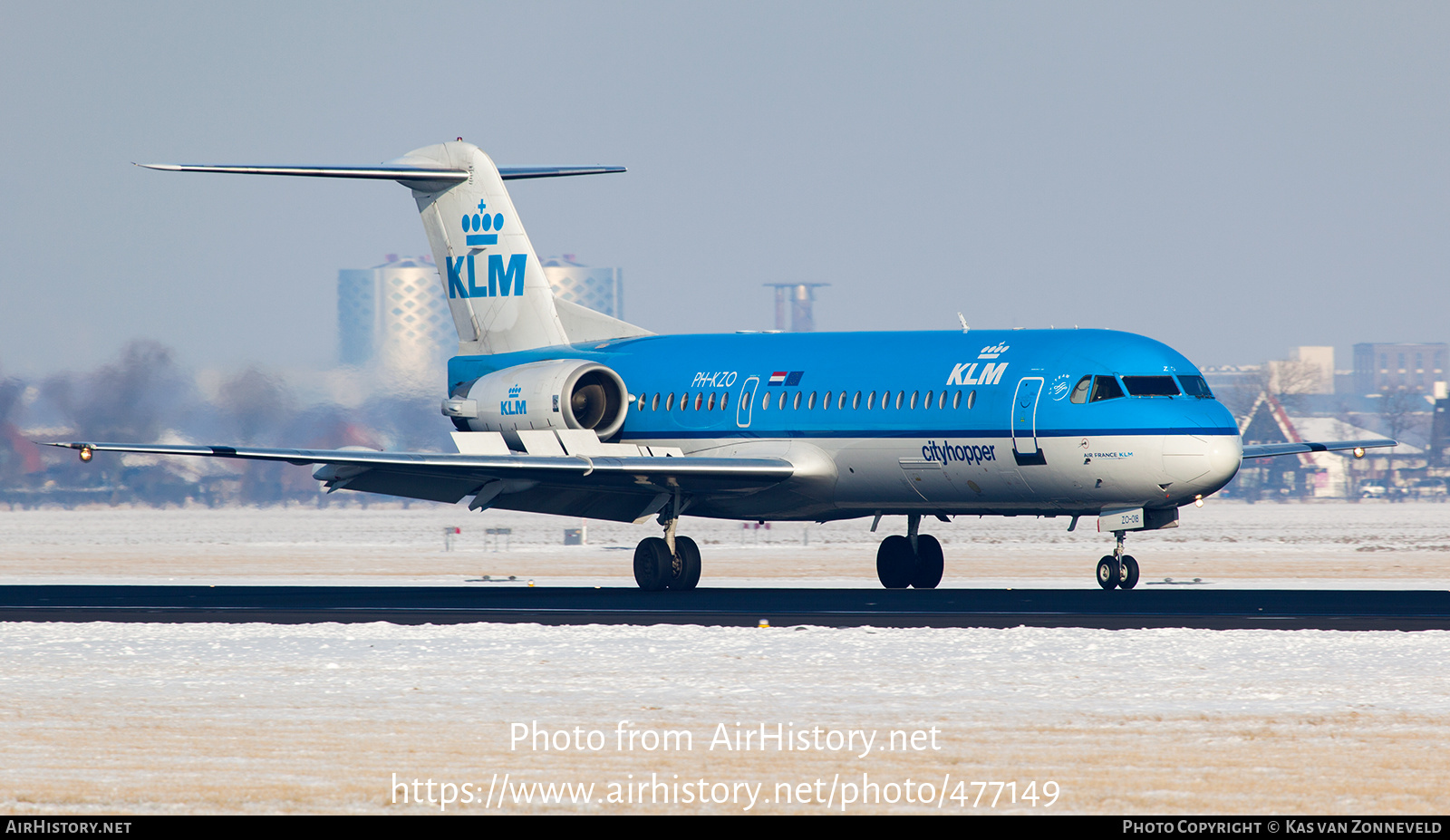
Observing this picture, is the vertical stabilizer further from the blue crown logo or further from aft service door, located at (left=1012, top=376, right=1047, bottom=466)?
aft service door, located at (left=1012, top=376, right=1047, bottom=466)

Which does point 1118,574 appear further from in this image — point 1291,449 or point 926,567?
point 1291,449

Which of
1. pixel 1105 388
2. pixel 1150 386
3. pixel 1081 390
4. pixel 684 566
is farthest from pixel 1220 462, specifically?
pixel 684 566

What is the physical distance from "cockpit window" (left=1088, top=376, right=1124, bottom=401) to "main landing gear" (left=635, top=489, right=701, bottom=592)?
23.1ft

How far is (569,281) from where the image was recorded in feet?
403

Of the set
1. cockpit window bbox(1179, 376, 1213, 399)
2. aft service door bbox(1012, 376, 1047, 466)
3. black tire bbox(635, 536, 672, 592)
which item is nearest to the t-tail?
black tire bbox(635, 536, 672, 592)

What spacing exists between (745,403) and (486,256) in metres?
6.90

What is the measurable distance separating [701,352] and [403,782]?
2282cm

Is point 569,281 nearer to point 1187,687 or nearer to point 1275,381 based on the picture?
point 1275,381

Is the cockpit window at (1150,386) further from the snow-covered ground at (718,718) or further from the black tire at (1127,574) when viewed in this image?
the snow-covered ground at (718,718)

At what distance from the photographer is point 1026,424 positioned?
28.2 metres

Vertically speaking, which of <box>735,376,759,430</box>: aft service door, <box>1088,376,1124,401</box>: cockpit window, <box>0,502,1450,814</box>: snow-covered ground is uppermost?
<box>1088,376,1124,401</box>: cockpit window

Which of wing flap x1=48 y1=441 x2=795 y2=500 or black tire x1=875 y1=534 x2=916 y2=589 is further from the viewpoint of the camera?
black tire x1=875 y1=534 x2=916 y2=589

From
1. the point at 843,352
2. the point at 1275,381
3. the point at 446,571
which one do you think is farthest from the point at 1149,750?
the point at 1275,381

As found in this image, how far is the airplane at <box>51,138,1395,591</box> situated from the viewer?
27938 mm
